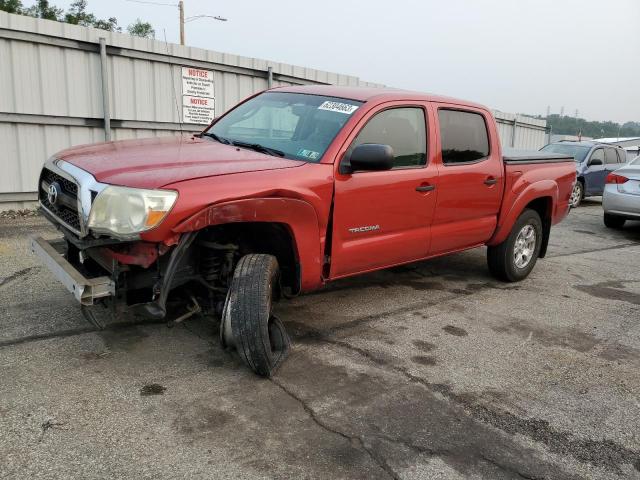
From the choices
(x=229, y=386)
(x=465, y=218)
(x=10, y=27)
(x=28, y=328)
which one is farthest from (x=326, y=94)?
(x=10, y=27)

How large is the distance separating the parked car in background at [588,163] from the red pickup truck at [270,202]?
29.0ft

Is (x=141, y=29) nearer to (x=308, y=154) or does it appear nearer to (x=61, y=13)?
(x=61, y=13)

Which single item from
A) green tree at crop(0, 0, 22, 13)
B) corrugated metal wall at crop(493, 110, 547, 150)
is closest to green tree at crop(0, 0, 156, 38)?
green tree at crop(0, 0, 22, 13)

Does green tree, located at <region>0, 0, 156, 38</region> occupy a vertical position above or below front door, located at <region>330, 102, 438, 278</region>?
above

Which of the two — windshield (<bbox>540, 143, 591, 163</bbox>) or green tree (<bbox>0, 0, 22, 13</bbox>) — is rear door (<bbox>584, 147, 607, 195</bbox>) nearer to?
windshield (<bbox>540, 143, 591, 163</bbox>)

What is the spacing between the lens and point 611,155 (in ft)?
46.2

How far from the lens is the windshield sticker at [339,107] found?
13.5 feet

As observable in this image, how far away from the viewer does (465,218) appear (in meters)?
5.01

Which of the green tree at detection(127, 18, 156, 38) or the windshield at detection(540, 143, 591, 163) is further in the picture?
the green tree at detection(127, 18, 156, 38)

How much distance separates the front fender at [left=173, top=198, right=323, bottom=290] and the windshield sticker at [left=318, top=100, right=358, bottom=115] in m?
0.97

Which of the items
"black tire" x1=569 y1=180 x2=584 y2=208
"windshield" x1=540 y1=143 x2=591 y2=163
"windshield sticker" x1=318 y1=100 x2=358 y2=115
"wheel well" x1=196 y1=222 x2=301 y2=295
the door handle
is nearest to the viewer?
"wheel well" x1=196 y1=222 x2=301 y2=295

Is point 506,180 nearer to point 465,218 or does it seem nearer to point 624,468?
point 465,218

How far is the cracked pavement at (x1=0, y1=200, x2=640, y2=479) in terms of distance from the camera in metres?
2.56

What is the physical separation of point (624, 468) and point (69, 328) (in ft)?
11.9
